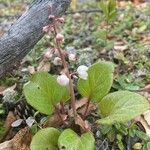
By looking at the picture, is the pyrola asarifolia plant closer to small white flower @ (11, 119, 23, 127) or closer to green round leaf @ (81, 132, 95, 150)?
green round leaf @ (81, 132, 95, 150)

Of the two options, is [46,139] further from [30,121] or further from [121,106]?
[121,106]

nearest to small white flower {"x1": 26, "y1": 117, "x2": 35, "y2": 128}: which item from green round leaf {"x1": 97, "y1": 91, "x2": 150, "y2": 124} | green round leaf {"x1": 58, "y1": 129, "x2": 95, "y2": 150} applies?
green round leaf {"x1": 58, "y1": 129, "x2": 95, "y2": 150}

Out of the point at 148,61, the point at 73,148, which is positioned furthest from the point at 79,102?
the point at 148,61

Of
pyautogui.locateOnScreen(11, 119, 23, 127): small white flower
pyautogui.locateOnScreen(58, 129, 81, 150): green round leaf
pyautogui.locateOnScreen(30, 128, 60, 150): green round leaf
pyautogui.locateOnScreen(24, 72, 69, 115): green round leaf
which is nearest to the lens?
pyautogui.locateOnScreen(58, 129, 81, 150): green round leaf

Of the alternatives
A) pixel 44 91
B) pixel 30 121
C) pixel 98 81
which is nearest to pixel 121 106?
pixel 98 81

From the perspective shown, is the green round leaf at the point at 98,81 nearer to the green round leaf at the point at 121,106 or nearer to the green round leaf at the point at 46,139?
the green round leaf at the point at 121,106

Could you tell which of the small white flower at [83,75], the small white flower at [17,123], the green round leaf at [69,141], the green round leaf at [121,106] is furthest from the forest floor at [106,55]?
the small white flower at [83,75]
